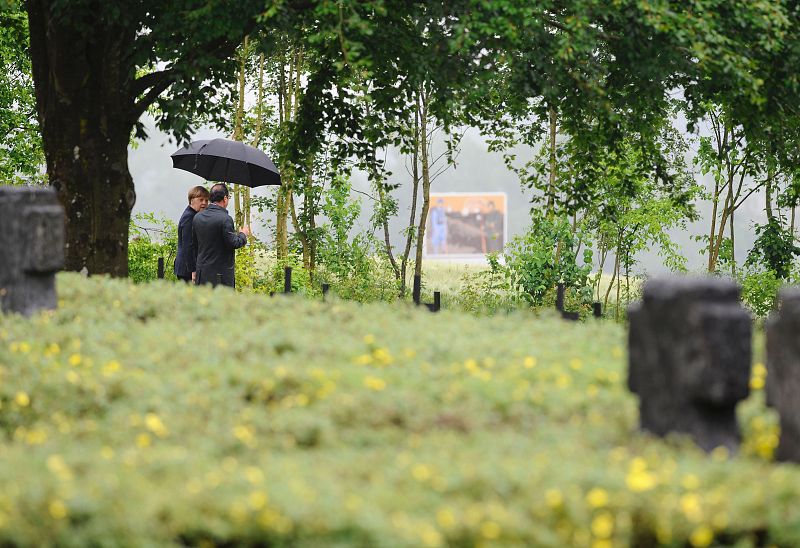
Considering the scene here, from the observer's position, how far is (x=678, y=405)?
178 inches

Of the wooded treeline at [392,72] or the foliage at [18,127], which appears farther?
the foliage at [18,127]

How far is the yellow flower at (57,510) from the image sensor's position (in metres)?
3.67

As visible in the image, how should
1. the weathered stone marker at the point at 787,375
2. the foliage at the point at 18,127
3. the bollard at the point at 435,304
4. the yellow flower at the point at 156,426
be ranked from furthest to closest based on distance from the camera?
the foliage at the point at 18,127
the bollard at the point at 435,304
the yellow flower at the point at 156,426
the weathered stone marker at the point at 787,375

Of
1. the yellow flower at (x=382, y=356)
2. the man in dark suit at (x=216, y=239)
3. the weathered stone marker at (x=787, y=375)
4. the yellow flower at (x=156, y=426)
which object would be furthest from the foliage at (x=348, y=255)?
the weathered stone marker at (x=787, y=375)

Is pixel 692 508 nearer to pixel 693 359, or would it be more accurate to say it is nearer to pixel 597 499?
pixel 597 499

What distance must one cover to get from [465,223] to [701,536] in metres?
31.7

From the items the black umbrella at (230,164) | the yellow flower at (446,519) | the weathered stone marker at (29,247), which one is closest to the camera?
the yellow flower at (446,519)

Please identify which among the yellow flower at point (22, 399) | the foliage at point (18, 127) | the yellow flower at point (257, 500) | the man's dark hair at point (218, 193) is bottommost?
the yellow flower at point (257, 500)

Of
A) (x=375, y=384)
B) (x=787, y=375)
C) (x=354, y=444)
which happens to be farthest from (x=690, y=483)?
(x=375, y=384)

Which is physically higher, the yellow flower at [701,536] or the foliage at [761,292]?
the foliage at [761,292]

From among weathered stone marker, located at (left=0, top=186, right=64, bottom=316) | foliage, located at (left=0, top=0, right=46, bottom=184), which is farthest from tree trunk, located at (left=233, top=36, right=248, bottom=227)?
weathered stone marker, located at (left=0, top=186, right=64, bottom=316)

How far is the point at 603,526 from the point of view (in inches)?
143

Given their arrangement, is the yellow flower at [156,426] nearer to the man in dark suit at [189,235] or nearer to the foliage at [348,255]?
the man in dark suit at [189,235]

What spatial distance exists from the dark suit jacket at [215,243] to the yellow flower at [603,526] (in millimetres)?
8309
